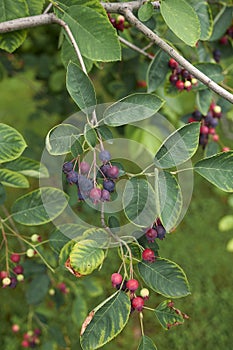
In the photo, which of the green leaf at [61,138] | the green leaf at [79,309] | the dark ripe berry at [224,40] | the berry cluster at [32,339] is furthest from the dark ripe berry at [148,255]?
the berry cluster at [32,339]

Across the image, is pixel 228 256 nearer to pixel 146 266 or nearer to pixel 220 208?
pixel 220 208

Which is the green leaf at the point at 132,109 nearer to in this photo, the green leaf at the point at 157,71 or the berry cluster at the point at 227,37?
the green leaf at the point at 157,71

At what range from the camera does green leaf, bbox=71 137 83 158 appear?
91 centimetres

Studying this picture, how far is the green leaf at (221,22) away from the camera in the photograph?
4.80ft

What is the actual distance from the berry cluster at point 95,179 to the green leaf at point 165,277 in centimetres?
15

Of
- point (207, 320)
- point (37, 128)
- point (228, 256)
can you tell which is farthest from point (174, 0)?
point (37, 128)

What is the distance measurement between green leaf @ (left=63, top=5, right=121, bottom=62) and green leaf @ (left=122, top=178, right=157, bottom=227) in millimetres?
266

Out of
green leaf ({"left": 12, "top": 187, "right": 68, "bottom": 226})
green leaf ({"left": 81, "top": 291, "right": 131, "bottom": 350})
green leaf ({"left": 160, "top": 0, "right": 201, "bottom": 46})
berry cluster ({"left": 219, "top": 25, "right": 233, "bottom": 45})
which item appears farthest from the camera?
berry cluster ({"left": 219, "top": 25, "right": 233, "bottom": 45})

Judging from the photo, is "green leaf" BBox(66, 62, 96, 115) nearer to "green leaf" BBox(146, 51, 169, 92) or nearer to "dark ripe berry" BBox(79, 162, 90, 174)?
"dark ripe berry" BBox(79, 162, 90, 174)

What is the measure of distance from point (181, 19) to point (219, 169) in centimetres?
32

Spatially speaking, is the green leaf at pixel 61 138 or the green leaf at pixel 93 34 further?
the green leaf at pixel 93 34

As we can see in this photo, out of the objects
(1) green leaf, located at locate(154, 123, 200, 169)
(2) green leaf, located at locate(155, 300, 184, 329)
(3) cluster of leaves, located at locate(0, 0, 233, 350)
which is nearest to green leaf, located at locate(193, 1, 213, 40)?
(3) cluster of leaves, located at locate(0, 0, 233, 350)

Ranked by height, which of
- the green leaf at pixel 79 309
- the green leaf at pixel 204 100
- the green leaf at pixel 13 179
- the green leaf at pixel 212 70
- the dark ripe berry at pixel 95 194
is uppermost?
the dark ripe berry at pixel 95 194

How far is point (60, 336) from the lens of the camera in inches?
74.6
